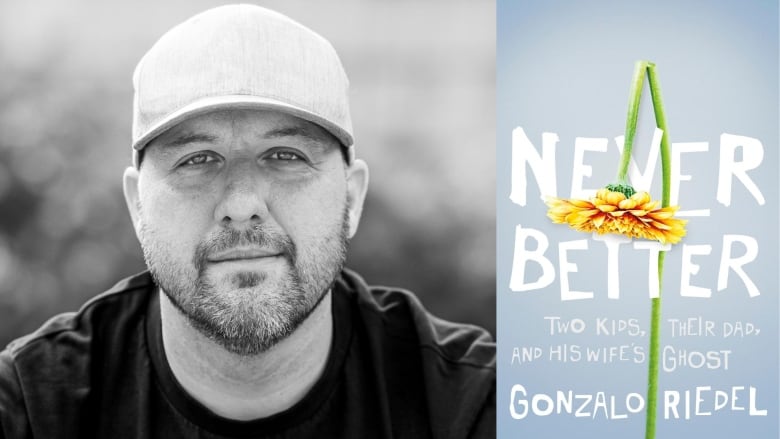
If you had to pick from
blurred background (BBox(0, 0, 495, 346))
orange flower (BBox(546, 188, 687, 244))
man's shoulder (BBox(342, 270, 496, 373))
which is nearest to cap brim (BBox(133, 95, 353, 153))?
blurred background (BBox(0, 0, 495, 346))

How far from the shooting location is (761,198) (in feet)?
5.17

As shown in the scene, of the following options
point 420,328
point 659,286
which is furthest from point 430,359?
point 659,286

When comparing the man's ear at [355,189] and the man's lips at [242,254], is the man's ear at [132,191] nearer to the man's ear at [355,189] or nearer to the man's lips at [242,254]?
the man's lips at [242,254]

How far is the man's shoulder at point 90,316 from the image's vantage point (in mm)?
1446

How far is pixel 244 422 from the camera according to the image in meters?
1.42

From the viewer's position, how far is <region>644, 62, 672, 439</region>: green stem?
1.50 metres

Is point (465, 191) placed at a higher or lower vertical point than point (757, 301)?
higher

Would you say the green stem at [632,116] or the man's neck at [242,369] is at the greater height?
the green stem at [632,116]

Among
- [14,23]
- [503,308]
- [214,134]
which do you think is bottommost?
[503,308]

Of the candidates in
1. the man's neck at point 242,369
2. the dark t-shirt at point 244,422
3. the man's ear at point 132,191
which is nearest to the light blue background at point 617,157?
the dark t-shirt at point 244,422

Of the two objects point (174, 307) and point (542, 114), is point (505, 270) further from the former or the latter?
point (174, 307)

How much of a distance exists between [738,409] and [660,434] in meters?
0.16

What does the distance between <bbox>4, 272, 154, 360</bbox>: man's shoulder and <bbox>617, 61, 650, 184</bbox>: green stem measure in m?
0.85

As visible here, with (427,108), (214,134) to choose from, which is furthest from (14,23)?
(427,108)
